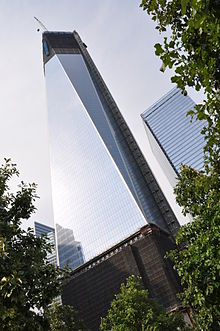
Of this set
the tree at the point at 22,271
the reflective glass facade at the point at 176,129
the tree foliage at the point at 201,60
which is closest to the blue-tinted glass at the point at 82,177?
the reflective glass facade at the point at 176,129

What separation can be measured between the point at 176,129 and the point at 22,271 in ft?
452

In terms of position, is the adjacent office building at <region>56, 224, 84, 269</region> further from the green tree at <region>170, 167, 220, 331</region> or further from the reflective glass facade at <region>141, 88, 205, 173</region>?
the green tree at <region>170, 167, 220, 331</region>

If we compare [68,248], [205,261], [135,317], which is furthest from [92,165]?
[205,261]

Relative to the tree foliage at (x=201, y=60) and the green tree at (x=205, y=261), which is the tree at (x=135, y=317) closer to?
the green tree at (x=205, y=261)

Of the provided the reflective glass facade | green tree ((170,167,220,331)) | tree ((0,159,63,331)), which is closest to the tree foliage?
green tree ((170,167,220,331))

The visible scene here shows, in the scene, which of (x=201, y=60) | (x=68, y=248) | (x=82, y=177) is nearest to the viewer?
(x=201, y=60)

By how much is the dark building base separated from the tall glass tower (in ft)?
20.0

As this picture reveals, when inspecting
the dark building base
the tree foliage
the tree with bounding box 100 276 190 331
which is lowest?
the tree foliage

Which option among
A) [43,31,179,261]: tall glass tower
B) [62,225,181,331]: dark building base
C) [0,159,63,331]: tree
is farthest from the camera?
[43,31,179,261]: tall glass tower

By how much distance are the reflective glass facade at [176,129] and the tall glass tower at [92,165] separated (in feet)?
82.8

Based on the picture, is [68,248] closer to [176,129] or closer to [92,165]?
[92,165]

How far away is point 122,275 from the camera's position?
67.4 meters

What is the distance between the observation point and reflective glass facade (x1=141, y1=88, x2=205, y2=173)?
12452 centimetres

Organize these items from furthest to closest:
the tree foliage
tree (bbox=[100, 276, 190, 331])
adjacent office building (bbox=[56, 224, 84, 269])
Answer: adjacent office building (bbox=[56, 224, 84, 269]), tree (bbox=[100, 276, 190, 331]), the tree foliage
